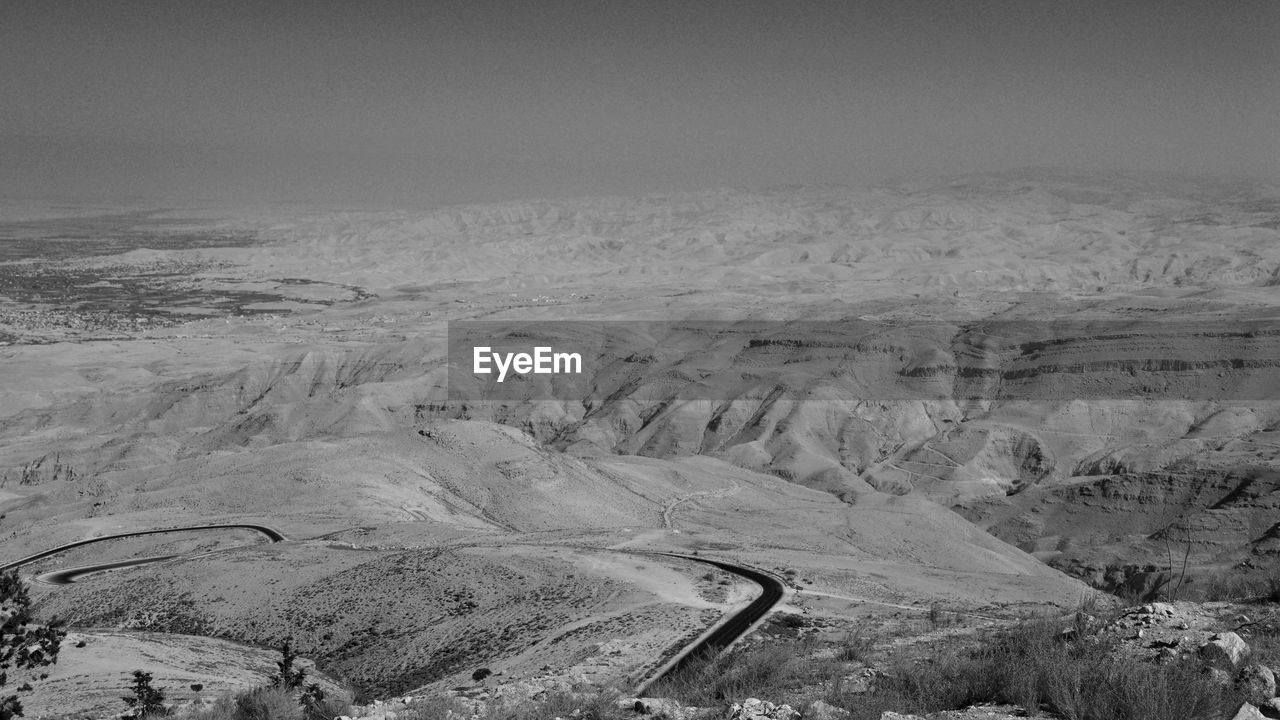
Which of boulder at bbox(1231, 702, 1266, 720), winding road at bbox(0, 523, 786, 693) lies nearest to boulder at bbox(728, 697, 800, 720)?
boulder at bbox(1231, 702, 1266, 720)

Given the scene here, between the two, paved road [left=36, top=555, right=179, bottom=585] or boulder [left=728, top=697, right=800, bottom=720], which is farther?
paved road [left=36, top=555, right=179, bottom=585]

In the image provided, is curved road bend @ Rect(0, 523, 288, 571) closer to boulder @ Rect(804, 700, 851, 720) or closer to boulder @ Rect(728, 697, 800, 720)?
boulder @ Rect(728, 697, 800, 720)

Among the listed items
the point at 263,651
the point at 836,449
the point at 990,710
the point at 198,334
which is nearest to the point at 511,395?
the point at 836,449

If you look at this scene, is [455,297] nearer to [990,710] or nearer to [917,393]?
[917,393]

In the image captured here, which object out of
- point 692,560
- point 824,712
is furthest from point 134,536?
point 824,712

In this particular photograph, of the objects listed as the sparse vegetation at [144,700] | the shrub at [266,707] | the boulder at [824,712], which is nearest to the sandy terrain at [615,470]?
the sparse vegetation at [144,700]

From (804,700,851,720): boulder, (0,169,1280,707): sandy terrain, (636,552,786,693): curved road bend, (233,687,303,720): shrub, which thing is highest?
(804,700,851,720): boulder

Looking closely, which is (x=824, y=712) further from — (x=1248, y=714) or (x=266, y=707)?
(x=266, y=707)
